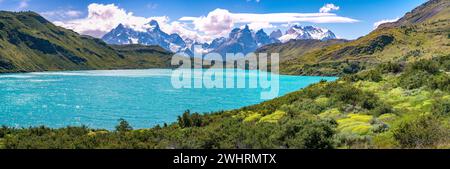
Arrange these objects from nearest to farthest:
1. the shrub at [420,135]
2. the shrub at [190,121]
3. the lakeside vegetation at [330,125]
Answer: the shrub at [420,135] < the lakeside vegetation at [330,125] < the shrub at [190,121]

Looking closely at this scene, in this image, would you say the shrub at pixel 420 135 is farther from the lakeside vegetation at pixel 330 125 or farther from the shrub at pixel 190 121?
the shrub at pixel 190 121

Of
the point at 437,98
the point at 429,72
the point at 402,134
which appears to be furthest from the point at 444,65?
the point at 402,134

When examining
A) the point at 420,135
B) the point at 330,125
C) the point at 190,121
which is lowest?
the point at 190,121

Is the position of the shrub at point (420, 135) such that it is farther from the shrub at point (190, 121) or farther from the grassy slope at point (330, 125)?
the shrub at point (190, 121)

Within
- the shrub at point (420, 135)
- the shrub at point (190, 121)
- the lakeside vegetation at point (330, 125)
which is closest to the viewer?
the shrub at point (420, 135)

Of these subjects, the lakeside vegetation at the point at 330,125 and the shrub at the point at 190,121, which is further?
the shrub at the point at 190,121

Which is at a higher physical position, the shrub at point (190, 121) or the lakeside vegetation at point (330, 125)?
the lakeside vegetation at point (330, 125)

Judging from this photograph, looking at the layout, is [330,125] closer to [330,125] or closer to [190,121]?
[330,125]

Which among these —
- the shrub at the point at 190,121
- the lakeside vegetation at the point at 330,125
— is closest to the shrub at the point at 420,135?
the lakeside vegetation at the point at 330,125

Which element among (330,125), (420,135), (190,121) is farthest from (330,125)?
(190,121)
